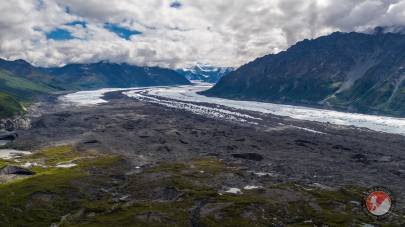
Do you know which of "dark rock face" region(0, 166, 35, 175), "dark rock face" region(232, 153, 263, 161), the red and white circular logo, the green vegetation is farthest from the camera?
"dark rock face" region(232, 153, 263, 161)

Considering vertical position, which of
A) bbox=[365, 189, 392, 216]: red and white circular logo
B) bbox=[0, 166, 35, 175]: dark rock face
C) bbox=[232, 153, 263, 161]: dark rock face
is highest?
bbox=[365, 189, 392, 216]: red and white circular logo

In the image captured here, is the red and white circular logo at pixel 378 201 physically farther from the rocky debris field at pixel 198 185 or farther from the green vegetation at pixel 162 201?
the rocky debris field at pixel 198 185

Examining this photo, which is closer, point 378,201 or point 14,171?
point 378,201

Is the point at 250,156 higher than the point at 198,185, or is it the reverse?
the point at 250,156

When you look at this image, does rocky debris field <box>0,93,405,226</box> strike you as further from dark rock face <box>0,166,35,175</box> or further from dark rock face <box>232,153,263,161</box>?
dark rock face <box>0,166,35,175</box>

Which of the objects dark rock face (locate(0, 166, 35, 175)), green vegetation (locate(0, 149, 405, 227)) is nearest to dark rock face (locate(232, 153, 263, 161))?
green vegetation (locate(0, 149, 405, 227))

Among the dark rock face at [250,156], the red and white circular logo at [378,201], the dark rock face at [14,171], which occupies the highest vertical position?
the red and white circular logo at [378,201]

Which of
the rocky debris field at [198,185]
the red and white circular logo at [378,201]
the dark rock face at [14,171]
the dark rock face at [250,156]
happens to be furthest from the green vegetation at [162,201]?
the red and white circular logo at [378,201]

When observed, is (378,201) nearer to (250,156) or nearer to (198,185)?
(198,185)

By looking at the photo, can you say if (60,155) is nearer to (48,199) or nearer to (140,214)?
(48,199)

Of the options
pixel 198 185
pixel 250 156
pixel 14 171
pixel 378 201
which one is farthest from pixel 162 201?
pixel 378 201
